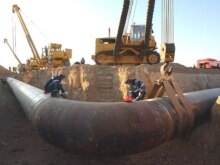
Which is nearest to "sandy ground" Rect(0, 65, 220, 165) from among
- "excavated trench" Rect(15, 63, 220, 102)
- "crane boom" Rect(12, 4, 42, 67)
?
"excavated trench" Rect(15, 63, 220, 102)

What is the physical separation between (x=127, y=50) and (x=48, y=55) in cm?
1669

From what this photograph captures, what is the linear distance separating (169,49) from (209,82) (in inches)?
216

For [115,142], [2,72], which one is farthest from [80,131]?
[2,72]

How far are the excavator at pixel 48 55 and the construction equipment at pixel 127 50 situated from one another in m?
13.6

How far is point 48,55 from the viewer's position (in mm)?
34781

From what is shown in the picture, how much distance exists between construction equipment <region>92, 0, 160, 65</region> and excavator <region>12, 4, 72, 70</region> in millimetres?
13572

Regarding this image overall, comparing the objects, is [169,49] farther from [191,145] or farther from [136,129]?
[136,129]

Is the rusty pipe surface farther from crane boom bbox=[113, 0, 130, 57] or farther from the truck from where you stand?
the truck

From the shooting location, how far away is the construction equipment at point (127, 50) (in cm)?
1966

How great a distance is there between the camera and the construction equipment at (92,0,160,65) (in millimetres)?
19656

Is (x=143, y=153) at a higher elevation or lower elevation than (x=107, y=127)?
lower

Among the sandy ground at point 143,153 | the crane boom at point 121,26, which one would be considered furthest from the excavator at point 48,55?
the sandy ground at point 143,153

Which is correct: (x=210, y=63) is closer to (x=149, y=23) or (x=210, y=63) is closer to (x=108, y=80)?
(x=149, y=23)

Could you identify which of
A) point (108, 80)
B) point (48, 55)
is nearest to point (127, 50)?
point (108, 80)
